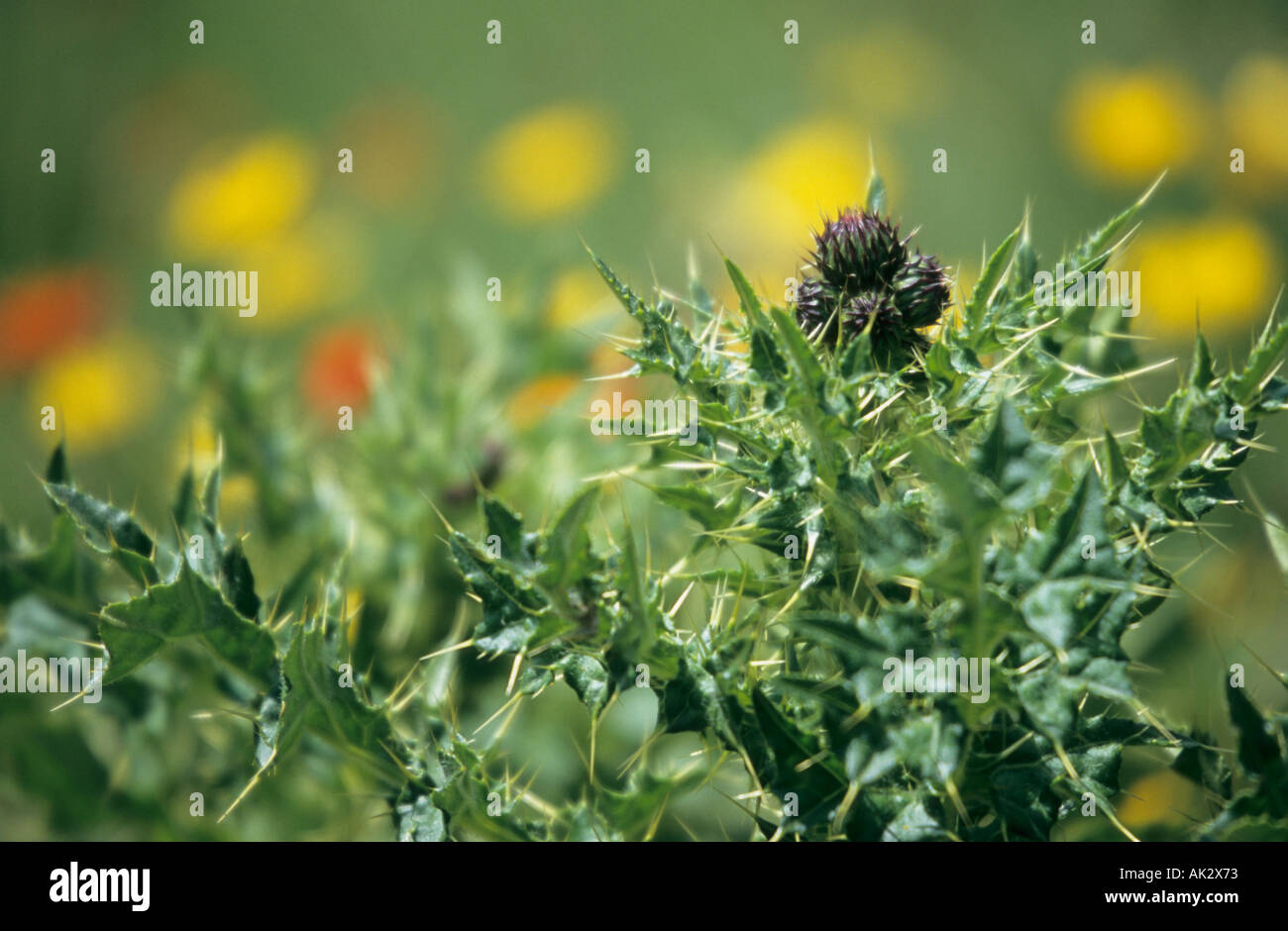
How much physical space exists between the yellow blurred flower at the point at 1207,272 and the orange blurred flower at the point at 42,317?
3.63 m

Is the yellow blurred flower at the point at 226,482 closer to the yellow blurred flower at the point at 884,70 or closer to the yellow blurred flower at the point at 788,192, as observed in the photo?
the yellow blurred flower at the point at 788,192

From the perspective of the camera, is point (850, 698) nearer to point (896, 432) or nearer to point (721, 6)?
point (896, 432)

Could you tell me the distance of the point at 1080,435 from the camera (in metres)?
1.81

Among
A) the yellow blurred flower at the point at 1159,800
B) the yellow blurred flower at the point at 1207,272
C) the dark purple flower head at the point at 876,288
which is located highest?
the yellow blurred flower at the point at 1207,272

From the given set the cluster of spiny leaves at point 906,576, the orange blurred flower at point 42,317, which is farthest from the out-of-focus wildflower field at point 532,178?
the cluster of spiny leaves at point 906,576

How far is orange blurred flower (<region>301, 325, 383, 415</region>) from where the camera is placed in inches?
120

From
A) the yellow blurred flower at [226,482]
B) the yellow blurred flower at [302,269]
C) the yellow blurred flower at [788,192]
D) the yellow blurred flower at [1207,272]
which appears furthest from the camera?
the yellow blurred flower at [302,269]

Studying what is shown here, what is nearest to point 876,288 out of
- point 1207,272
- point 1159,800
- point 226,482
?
point 226,482

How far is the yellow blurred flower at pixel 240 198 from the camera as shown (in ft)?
14.5

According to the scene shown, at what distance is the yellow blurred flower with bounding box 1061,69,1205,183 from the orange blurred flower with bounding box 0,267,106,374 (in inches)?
147

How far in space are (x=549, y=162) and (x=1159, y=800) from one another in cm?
355

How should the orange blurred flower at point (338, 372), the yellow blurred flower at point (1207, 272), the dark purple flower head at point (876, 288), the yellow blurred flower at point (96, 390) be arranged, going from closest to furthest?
the dark purple flower head at point (876, 288)
the orange blurred flower at point (338, 372)
the yellow blurred flower at point (1207, 272)
the yellow blurred flower at point (96, 390)
